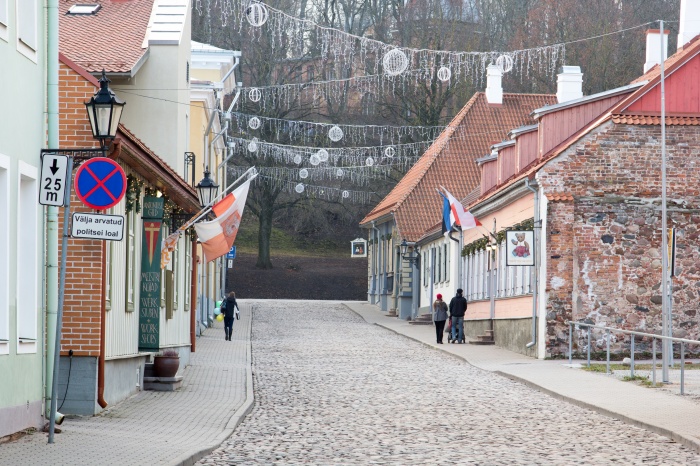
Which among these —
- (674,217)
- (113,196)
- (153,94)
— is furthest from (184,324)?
(113,196)

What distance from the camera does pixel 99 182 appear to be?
12.3 meters

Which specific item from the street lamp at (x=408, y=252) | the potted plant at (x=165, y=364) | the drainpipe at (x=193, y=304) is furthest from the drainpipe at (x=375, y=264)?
the potted plant at (x=165, y=364)

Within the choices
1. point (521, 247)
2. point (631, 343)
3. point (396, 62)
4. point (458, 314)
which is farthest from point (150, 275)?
point (458, 314)

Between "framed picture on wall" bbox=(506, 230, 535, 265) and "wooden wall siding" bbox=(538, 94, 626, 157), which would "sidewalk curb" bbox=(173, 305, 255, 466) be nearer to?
"framed picture on wall" bbox=(506, 230, 535, 265)

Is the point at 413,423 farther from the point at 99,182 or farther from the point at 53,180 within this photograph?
the point at 53,180

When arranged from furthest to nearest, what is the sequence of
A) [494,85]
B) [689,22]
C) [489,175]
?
[494,85] → [489,175] → [689,22]

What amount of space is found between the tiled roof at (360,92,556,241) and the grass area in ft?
80.1

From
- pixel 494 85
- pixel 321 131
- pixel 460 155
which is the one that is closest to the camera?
pixel 494 85

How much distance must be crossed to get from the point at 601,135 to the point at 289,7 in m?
29.5

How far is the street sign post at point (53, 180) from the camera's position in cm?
1201

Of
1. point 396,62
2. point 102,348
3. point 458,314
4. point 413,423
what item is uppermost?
point 396,62

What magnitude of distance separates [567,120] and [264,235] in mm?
39026

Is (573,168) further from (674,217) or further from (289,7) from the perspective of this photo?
(289,7)

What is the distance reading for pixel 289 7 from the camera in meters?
55.2
